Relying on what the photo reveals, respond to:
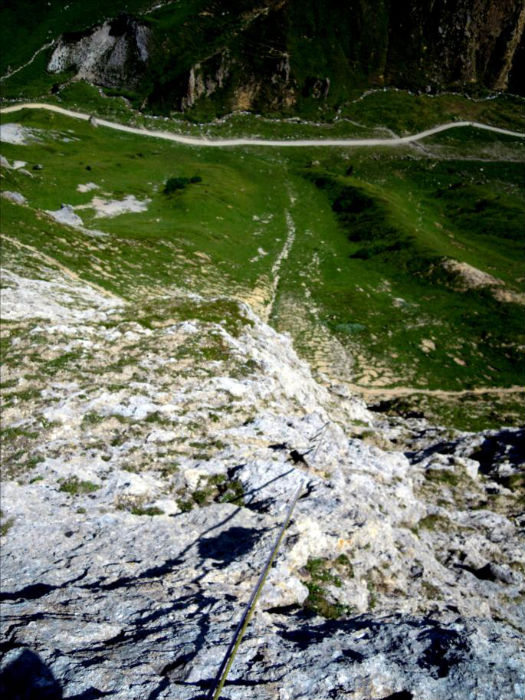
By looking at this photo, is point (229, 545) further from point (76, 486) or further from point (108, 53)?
point (108, 53)

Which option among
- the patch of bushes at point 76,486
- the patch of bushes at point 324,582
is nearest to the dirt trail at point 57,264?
the patch of bushes at point 76,486

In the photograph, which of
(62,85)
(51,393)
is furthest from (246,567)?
(62,85)

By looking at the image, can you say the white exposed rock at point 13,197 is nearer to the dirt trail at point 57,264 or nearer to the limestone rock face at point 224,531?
the dirt trail at point 57,264

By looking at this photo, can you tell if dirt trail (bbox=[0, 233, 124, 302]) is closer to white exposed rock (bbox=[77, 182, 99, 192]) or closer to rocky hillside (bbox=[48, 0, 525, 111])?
white exposed rock (bbox=[77, 182, 99, 192])

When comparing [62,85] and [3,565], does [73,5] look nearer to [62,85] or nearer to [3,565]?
[62,85]

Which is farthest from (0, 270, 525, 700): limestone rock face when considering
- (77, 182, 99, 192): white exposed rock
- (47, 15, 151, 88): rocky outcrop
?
(47, 15, 151, 88): rocky outcrop
